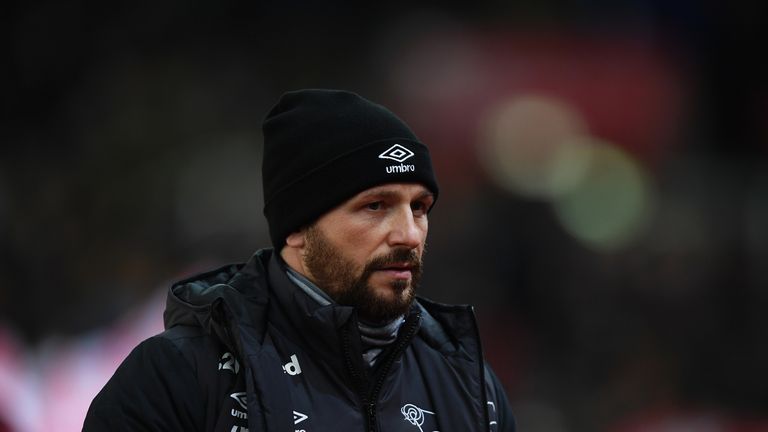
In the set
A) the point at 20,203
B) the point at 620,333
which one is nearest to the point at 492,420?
the point at 20,203

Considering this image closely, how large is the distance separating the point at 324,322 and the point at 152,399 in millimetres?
448

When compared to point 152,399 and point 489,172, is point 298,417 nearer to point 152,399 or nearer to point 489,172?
point 152,399

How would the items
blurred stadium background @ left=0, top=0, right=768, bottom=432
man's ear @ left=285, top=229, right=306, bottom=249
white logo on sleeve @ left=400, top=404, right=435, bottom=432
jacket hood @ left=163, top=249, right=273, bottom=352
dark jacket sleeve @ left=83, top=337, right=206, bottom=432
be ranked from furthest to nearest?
blurred stadium background @ left=0, top=0, right=768, bottom=432 → man's ear @ left=285, top=229, right=306, bottom=249 → white logo on sleeve @ left=400, top=404, right=435, bottom=432 → jacket hood @ left=163, top=249, right=273, bottom=352 → dark jacket sleeve @ left=83, top=337, right=206, bottom=432

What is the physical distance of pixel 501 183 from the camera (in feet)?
34.5

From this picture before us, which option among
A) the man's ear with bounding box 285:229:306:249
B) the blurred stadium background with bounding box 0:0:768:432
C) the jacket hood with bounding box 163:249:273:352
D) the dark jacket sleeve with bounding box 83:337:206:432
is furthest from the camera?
the blurred stadium background with bounding box 0:0:768:432

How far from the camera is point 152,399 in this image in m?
2.46

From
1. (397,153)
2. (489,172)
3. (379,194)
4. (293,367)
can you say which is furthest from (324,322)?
(489,172)

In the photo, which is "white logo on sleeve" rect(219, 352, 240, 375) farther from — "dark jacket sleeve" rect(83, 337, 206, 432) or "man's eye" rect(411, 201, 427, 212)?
"man's eye" rect(411, 201, 427, 212)

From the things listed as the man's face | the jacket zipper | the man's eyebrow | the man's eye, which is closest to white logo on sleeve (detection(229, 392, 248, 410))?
the jacket zipper

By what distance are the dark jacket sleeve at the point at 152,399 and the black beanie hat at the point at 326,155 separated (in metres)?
0.52

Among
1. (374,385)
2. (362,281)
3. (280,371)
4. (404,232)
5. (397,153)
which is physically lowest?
(374,385)

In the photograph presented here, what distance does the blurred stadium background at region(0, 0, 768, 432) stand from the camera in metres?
7.93

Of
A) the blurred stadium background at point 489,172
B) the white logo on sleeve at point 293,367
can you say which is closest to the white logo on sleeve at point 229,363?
the white logo on sleeve at point 293,367

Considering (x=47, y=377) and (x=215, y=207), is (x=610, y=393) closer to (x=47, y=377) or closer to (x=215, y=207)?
(x=215, y=207)
